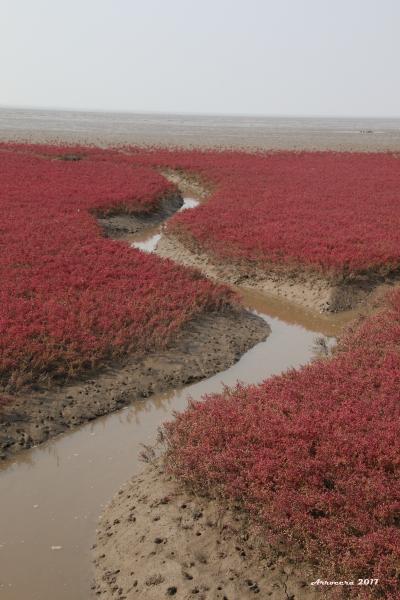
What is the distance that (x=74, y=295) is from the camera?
14.0 m

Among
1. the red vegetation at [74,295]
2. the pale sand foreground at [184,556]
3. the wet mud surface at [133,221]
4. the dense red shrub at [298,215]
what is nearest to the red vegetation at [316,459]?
the pale sand foreground at [184,556]

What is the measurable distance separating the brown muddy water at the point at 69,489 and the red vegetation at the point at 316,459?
1161mm

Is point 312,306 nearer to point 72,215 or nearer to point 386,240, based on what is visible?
point 386,240

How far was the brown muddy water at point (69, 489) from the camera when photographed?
6305 millimetres

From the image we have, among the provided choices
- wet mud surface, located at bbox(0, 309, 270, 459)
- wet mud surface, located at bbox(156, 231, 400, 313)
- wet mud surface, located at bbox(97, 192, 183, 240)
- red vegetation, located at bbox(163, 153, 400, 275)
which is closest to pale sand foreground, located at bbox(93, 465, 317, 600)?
wet mud surface, located at bbox(0, 309, 270, 459)

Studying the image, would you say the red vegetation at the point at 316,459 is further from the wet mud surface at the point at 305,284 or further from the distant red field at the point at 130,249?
the wet mud surface at the point at 305,284

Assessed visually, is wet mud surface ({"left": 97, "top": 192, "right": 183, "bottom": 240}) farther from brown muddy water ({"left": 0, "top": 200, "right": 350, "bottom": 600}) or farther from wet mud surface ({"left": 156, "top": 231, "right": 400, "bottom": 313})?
brown muddy water ({"left": 0, "top": 200, "right": 350, "bottom": 600})

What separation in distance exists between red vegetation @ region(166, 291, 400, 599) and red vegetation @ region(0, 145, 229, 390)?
3.49 meters

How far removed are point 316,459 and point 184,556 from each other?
200 cm

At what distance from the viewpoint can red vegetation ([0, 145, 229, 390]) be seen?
36.3 ft

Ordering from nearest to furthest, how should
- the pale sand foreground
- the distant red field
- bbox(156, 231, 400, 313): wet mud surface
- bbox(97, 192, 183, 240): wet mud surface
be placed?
the pale sand foreground → the distant red field → bbox(156, 231, 400, 313): wet mud surface → bbox(97, 192, 183, 240): wet mud surface

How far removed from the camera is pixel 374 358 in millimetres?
10344

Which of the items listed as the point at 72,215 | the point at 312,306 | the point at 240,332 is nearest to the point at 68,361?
the point at 240,332

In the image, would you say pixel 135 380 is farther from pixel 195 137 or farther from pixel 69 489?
pixel 195 137
